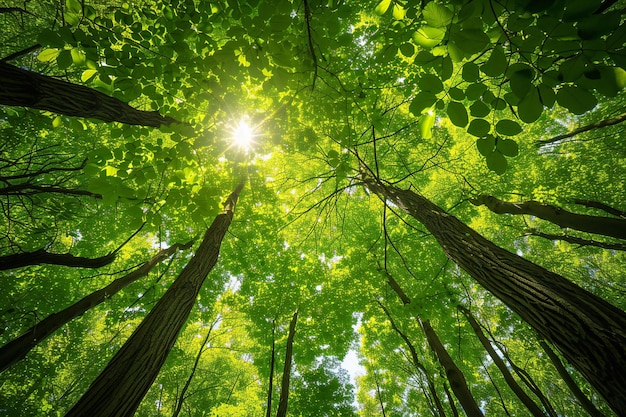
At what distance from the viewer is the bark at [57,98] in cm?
181

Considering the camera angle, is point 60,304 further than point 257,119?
Yes

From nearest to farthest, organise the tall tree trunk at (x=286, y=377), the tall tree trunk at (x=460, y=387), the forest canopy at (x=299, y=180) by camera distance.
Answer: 1. the forest canopy at (x=299, y=180)
2. the tall tree trunk at (x=460, y=387)
3. the tall tree trunk at (x=286, y=377)

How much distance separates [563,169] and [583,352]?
1042 cm

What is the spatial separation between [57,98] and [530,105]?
3119mm

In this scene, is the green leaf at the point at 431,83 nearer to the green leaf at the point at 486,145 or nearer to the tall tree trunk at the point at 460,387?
the green leaf at the point at 486,145

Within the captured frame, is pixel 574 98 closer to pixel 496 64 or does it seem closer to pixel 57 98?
pixel 496 64

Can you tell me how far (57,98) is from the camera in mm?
1996

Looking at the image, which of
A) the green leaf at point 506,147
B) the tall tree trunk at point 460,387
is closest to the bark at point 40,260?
the green leaf at point 506,147

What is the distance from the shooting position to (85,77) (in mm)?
1689

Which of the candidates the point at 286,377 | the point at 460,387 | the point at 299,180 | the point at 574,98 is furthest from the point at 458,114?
the point at 286,377

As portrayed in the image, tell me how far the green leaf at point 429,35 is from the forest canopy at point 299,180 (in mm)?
24

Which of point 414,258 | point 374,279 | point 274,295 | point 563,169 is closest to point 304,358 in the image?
point 274,295

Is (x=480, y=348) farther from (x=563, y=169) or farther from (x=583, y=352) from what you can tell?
(x=583, y=352)

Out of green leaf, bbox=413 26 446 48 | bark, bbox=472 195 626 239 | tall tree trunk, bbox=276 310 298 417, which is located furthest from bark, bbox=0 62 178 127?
tall tree trunk, bbox=276 310 298 417
